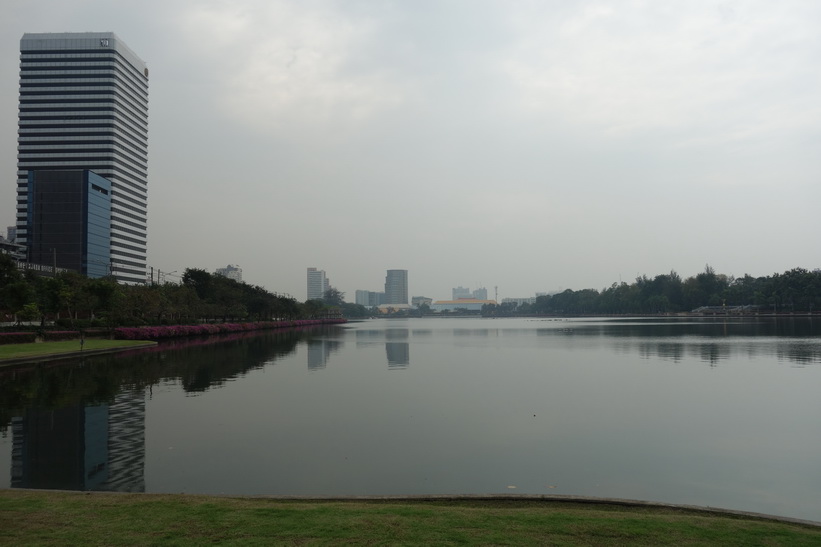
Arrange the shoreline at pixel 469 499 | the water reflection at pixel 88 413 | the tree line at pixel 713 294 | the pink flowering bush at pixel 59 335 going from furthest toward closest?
the tree line at pixel 713 294 < the pink flowering bush at pixel 59 335 < the water reflection at pixel 88 413 < the shoreline at pixel 469 499

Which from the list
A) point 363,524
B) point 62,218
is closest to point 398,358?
point 363,524

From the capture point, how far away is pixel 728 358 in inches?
1130

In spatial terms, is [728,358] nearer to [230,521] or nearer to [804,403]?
[804,403]

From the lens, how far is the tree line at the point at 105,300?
136 ft

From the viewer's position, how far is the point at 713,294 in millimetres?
133625

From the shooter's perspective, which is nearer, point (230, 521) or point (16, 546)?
point (16, 546)

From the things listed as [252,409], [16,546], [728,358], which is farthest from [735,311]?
[16,546]

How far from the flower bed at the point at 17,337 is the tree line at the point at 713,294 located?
393 feet

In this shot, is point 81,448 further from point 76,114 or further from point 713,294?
point 713,294

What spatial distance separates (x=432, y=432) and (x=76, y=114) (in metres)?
137

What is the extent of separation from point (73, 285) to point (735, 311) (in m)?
131

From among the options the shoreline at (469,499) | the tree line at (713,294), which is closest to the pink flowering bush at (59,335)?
the shoreline at (469,499)

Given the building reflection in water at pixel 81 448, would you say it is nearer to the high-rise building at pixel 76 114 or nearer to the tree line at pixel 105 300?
the tree line at pixel 105 300

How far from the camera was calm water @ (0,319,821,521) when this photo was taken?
31.0ft
